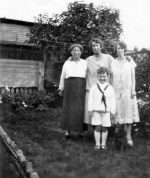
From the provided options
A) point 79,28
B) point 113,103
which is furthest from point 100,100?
point 79,28

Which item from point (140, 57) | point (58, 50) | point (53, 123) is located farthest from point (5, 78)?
point (140, 57)

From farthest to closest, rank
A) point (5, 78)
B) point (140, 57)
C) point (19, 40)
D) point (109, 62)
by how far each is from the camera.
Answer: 1. point (19, 40)
2. point (5, 78)
3. point (140, 57)
4. point (109, 62)

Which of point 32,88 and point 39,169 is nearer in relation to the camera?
point 39,169

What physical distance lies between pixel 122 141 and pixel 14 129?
2.56m

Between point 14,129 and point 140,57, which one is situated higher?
point 140,57

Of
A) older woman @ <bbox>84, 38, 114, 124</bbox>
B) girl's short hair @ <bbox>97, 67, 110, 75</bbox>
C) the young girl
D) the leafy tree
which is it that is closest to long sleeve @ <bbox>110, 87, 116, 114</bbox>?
the young girl

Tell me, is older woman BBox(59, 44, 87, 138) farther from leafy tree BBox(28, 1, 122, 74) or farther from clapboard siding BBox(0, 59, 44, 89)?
clapboard siding BBox(0, 59, 44, 89)

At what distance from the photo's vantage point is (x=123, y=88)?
536 centimetres

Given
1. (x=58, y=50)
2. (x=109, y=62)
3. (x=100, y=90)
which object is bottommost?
(x=100, y=90)

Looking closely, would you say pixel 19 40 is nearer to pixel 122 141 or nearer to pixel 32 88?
pixel 32 88

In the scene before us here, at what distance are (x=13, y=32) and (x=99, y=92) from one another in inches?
444

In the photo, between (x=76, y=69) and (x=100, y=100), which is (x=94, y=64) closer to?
(x=76, y=69)

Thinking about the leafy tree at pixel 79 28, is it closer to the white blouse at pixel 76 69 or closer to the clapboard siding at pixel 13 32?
the white blouse at pixel 76 69

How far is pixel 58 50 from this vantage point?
10453mm
